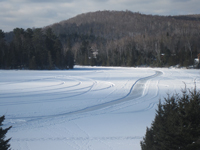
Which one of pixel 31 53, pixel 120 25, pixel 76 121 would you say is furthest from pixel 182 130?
pixel 120 25

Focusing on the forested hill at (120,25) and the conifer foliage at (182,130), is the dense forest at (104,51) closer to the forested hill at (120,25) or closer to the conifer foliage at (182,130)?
the forested hill at (120,25)

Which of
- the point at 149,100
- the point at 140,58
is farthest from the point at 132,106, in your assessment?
the point at 140,58

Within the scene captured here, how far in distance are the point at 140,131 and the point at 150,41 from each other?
3260 inches

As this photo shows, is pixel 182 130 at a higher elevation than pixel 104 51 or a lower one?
lower

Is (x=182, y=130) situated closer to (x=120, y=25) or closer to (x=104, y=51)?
(x=104, y=51)

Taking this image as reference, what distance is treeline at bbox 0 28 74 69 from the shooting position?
58219 millimetres

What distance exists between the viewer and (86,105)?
551 inches

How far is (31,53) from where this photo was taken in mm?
62438

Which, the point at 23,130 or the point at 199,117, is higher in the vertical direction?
the point at 199,117

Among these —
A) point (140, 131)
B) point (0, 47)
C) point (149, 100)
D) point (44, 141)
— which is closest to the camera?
point (44, 141)

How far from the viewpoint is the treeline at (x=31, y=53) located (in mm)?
58219

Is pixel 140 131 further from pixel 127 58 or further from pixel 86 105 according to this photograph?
pixel 127 58

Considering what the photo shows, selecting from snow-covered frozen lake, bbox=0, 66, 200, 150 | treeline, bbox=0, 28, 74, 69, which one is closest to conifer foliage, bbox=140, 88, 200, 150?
snow-covered frozen lake, bbox=0, 66, 200, 150

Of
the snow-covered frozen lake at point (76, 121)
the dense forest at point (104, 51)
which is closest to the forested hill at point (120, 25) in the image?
the dense forest at point (104, 51)
